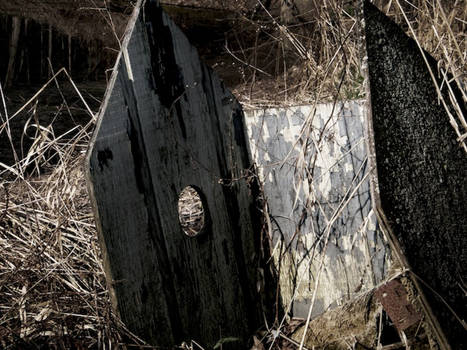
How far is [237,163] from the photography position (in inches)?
93.4

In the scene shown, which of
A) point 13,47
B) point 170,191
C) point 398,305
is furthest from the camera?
point 13,47

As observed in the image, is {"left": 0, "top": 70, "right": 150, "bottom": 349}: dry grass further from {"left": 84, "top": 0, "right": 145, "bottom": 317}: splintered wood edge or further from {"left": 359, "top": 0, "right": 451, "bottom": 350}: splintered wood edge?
{"left": 359, "top": 0, "right": 451, "bottom": 350}: splintered wood edge

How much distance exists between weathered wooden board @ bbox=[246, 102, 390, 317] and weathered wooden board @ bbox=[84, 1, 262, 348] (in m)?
0.11

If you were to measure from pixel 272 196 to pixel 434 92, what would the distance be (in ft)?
2.56

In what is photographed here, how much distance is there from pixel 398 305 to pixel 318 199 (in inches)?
20.6

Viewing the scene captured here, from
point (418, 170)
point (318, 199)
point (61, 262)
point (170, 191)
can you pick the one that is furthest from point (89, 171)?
point (418, 170)

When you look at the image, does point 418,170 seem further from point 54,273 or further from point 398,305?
point 54,273

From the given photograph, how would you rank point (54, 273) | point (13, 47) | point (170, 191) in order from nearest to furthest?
point (170, 191) → point (54, 273) → point (13, 47)

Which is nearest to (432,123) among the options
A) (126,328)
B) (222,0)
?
(126,328)

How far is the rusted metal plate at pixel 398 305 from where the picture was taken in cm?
215

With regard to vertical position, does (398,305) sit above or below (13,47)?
below

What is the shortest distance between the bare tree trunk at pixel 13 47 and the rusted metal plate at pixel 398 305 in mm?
4103

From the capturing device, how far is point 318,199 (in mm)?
2414

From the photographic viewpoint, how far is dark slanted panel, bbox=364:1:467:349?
6.20ft
